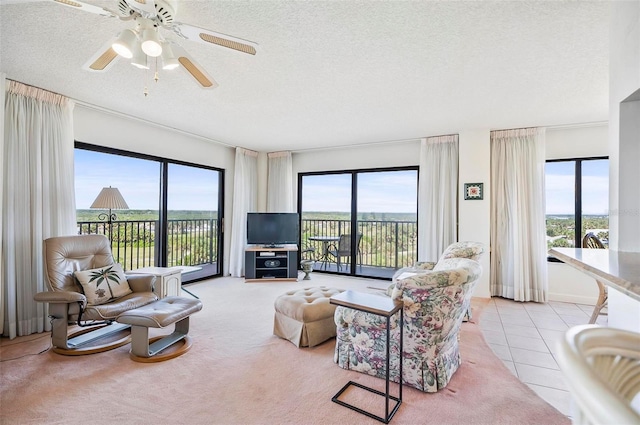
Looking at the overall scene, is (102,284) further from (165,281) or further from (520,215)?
(520,215)

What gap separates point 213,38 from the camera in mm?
1667

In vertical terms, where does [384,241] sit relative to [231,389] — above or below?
above

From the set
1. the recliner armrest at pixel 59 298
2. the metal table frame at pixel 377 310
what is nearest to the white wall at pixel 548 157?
the metal table frame at pixel 377 310

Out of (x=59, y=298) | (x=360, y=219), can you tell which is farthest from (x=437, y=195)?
(x=59, y=298)

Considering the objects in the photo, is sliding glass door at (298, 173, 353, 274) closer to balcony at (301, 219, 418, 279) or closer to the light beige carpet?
balcony at (301, 219, 418, 279)

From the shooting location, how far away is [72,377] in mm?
2199

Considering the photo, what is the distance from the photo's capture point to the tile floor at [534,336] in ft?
7.09

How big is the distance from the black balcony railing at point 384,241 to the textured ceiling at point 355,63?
2.17 m

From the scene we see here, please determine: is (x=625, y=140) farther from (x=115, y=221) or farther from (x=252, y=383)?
(x=115, y=221)

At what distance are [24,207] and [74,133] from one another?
1017 millimetres

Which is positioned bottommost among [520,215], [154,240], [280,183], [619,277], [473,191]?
[154,240]

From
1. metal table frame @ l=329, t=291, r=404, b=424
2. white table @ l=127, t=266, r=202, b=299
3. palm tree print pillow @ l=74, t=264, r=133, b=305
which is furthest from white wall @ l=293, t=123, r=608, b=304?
palm tree print pillow @ l=74, t=264, r=133, b=305

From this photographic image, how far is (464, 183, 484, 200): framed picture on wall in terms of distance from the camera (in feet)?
14.2

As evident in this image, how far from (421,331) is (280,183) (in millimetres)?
4468
